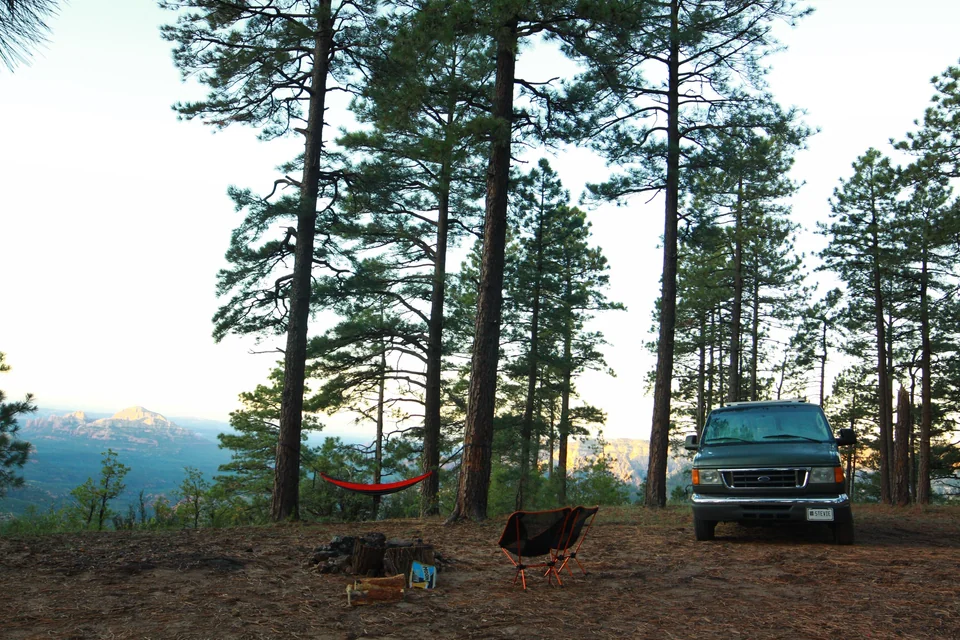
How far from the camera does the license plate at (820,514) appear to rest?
7.41 m

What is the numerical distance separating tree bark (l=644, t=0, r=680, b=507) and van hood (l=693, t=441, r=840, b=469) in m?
5.49

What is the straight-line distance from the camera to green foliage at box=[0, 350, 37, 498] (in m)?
9.58

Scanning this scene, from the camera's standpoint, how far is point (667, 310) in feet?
45.5

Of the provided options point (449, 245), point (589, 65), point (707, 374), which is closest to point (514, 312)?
point (449, 245)

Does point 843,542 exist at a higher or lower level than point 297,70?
lower

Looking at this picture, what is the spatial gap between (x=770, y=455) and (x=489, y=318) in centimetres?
459

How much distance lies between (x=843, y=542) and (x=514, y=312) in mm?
17731

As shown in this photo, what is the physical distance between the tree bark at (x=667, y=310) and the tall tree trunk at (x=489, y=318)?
4.93 meters

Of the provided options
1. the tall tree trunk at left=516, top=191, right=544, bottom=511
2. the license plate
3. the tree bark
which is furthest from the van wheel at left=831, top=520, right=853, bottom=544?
the tall tree trunk at left=516, top=191, right=544, bottom=511

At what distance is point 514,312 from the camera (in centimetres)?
2500

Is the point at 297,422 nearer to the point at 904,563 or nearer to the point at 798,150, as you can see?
the point at 904,563

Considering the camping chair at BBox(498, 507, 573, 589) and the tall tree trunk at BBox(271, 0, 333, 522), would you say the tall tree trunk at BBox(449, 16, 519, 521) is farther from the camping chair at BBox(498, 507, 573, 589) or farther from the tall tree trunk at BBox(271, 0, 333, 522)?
the camping chair at BBox(498, 507, 573, 589)

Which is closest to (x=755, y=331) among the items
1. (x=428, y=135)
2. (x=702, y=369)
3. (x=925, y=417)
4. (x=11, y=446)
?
(x=702, y=369)

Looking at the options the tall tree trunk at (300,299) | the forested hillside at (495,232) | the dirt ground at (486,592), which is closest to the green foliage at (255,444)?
the forested hillside at (495,232)
